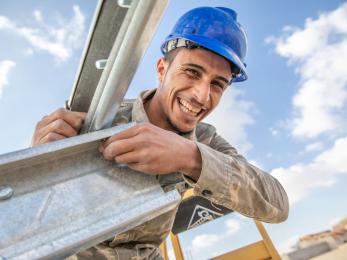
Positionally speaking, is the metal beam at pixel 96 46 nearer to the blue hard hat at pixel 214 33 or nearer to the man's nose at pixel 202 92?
the man's nose at pixel 202 92

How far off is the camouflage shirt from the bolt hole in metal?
2.43 feet

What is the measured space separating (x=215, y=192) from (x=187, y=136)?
828mm

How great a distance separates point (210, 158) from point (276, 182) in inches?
30.7

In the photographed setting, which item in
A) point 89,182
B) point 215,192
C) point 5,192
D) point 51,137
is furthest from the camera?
point 215,192

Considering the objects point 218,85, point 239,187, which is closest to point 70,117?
point 239,187

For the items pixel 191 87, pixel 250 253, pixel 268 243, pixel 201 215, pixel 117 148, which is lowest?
pixel 250 253

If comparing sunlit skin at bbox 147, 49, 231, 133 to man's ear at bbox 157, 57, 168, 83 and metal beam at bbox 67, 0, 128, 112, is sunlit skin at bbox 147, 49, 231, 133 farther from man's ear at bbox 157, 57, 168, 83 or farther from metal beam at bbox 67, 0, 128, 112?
metal beam at bbox 67, 0, 128, 112

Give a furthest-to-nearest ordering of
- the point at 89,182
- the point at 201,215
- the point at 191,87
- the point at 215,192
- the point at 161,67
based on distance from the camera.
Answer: the point at 201,215, the point at 161,67, the point at 191,87, the point at 215,192, the point at 89,182

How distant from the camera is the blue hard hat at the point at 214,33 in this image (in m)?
2.17

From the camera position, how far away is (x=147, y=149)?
1061 mm

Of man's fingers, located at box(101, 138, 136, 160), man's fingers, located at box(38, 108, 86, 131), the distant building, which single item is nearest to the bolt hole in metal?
man's fingers, located at box(101, 138, 136, 160)

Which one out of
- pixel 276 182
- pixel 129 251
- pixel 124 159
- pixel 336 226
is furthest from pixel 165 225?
pixel 336 226

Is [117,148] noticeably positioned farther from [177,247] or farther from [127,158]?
[177,247]

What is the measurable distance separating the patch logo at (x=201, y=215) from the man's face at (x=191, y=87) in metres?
2.20
